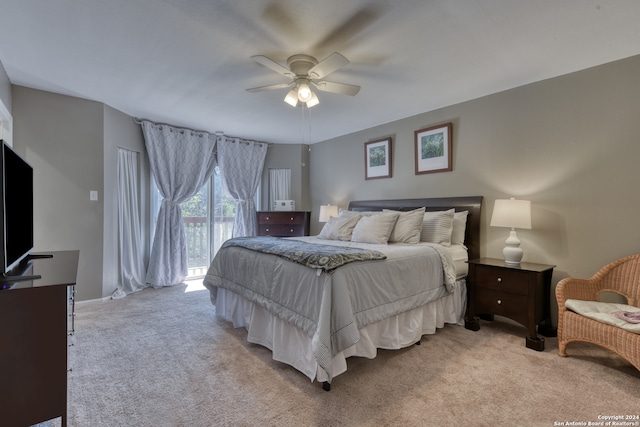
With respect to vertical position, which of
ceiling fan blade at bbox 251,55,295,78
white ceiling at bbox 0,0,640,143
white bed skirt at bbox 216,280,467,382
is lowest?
white bed skirt at bbox 216,280,467,382

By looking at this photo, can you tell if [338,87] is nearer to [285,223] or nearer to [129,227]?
[285,223]

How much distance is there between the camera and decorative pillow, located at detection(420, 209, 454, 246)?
3.18 metres

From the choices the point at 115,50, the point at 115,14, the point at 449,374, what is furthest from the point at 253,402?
the point at 115,50

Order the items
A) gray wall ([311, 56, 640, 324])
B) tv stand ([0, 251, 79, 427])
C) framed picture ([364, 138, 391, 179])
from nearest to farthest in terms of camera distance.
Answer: tv stand ([0, 251, 79, 427]), gray wall ([311, 56, 640, 324]), framed picture ([364, 138, 391, 179])

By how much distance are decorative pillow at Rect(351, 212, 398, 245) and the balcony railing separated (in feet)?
9.42

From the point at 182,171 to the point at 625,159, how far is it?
16.8ft

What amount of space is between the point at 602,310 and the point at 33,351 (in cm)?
346

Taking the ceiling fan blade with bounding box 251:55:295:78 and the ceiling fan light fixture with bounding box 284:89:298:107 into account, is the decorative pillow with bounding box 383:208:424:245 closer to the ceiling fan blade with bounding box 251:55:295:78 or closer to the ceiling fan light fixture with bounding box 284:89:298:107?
the ceiling fan light fixture with bounding box 284:89:298:107

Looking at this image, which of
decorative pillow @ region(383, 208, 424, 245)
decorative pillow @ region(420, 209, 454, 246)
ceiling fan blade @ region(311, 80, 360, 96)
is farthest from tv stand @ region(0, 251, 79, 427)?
decorative pillow @ region(420, 209, 454, 246)

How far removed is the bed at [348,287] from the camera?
75.0 inches

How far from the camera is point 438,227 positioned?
3232 mm

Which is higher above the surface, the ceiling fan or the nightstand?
the ceiling fan

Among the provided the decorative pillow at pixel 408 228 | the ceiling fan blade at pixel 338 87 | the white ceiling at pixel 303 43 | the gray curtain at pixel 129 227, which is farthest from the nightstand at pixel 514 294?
the gray curtain at pixel 129 227

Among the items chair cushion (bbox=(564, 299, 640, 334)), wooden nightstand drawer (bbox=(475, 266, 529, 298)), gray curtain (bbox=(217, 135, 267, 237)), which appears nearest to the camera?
chair cushion (bbox=(564, 299, 640, 334))
